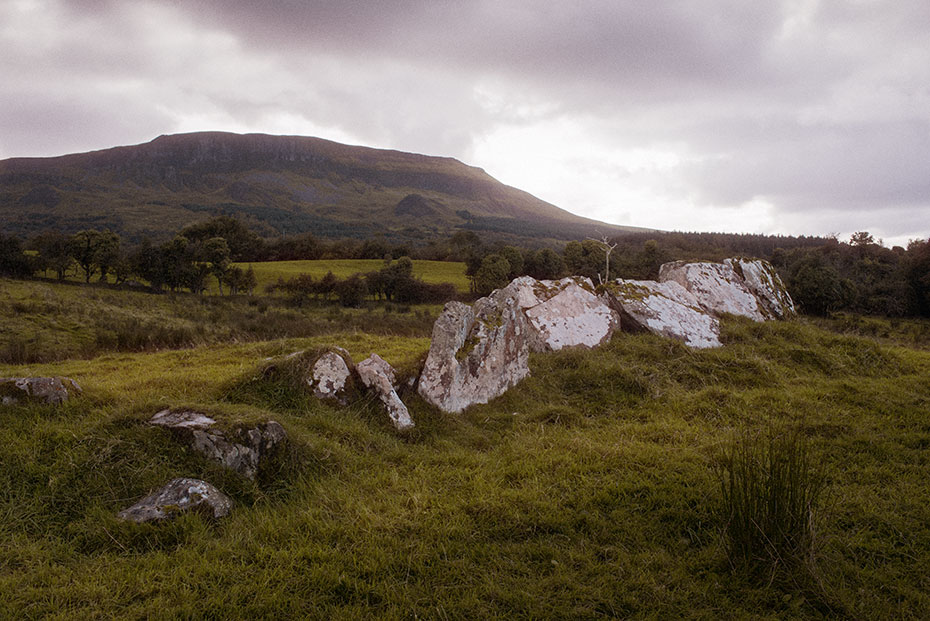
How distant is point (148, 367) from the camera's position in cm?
1041

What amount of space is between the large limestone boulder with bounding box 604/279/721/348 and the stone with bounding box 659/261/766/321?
1.13 meters

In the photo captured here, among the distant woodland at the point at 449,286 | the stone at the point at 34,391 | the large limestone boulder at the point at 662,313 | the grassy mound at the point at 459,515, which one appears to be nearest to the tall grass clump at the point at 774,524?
the grassy mound at the point at 459,515

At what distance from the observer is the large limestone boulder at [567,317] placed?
36.5 feet

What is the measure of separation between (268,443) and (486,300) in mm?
5490

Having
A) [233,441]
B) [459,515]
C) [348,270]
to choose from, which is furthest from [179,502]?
[348,270]

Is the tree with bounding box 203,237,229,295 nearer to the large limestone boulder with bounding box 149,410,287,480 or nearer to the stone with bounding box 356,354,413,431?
the stone with bounding box 356,354,413,431

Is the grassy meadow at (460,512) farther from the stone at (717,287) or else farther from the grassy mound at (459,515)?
the stone at (717,287)

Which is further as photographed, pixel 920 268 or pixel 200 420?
pixel 920 268

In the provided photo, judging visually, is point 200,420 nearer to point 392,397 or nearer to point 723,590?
point 392,397

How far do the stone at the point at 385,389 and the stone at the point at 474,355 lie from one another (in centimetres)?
57

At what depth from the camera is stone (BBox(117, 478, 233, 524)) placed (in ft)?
13.8

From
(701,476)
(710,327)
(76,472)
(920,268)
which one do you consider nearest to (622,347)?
(710,327)

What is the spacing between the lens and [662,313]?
39.6 feet

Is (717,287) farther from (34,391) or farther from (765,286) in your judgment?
(34,391)
